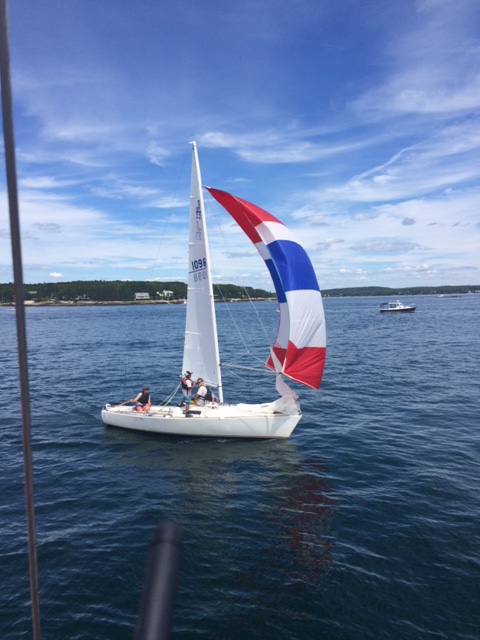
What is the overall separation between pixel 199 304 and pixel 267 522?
9960 millimetres

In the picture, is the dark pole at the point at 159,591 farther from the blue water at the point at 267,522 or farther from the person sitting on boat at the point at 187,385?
the person sitting on boat at the point at 187,385

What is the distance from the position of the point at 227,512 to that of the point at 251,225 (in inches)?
413

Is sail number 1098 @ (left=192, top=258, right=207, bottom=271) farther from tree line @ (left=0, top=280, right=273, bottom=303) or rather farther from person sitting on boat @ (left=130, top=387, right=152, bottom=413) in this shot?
tree line @ (left=0, top=280, right=273, bottom=303)

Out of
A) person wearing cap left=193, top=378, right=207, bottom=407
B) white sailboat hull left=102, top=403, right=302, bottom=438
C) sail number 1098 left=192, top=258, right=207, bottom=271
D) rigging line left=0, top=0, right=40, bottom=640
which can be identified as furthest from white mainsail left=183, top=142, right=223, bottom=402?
rigging line left=0, top=0, right=40, bottom=640

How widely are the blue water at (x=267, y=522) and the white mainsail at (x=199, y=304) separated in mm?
3462

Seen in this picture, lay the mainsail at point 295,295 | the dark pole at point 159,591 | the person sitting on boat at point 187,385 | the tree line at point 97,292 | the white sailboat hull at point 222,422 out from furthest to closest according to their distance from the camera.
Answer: the tree line at point 97,292
the person sitting on boat at point 187,385
the white sailboat hull at point 222,422
the mainsail at point 295,295
the dark pole at point 159,591

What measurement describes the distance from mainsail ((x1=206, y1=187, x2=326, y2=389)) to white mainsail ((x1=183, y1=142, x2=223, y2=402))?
2.50 metres

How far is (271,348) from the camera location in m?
18.1

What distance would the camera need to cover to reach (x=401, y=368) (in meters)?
33.7

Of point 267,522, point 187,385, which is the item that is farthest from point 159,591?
point 187,385

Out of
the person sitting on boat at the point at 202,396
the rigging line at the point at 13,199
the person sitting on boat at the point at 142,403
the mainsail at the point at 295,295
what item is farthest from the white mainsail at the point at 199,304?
the rigging line at the point at 13,199

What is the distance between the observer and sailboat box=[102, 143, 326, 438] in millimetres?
16375

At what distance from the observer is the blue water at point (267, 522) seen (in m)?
8.75

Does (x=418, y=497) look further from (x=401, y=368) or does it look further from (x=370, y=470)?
(x=401, y=368)
